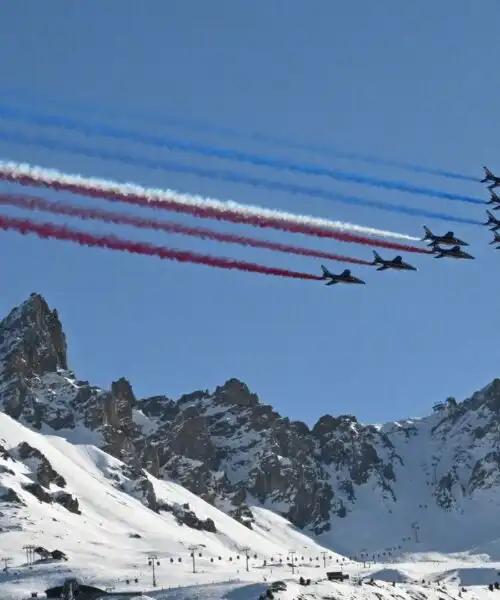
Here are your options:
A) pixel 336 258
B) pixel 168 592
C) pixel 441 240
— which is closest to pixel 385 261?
pixel 441 240

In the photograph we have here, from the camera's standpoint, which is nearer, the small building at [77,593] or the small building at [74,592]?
the small building at [77,593]

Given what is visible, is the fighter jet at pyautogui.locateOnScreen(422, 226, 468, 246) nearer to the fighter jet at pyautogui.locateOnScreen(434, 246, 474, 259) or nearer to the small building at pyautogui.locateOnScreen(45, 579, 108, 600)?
the fighter jet at pyautogui.locateOnScreen(434, 246, 474, 259)

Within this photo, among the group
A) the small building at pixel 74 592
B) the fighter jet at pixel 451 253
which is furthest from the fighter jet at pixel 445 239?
the small building at pixel 74 592

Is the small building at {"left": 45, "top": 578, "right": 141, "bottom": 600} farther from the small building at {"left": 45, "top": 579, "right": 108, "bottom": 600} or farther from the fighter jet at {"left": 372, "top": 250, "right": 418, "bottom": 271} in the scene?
the fighter jet at {"left": 372, "top": 250, "right": 418, "bottom": 271}

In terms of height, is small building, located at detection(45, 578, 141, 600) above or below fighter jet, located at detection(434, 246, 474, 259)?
below

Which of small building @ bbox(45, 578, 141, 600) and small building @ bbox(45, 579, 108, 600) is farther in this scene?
small building @ bbox(45, 579, 108, 600)

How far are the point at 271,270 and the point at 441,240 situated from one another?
48658 mm

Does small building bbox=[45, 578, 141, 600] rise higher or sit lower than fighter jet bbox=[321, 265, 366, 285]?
lower

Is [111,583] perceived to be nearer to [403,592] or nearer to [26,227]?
[403,592]

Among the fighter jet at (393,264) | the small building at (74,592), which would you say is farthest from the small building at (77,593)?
the fighter jet at (393,264)

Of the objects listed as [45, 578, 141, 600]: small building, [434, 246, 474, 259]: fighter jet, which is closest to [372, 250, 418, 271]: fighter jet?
[434, 246, 474, 259]: fighter jet

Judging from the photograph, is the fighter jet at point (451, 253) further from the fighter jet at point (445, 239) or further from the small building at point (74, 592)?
the small building at point (74, 592)

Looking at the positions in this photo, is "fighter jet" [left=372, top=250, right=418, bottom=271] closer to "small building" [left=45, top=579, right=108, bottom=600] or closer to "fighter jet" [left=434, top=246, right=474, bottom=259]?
"fighter jet" [left=434, top=246, right=474, bottom=259]

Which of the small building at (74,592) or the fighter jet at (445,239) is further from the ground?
the fighter jet at (445,239)
